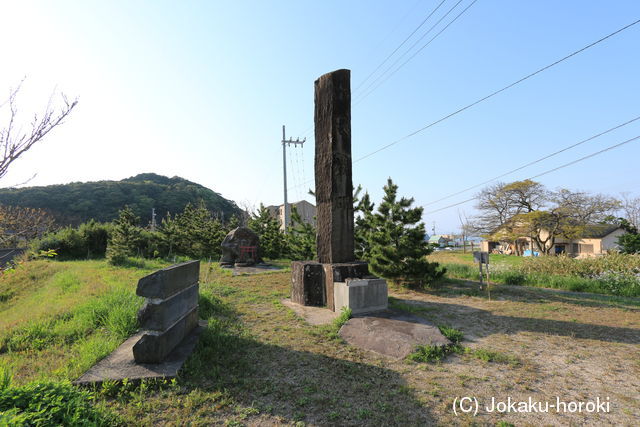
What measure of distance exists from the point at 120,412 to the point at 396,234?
25.8ft

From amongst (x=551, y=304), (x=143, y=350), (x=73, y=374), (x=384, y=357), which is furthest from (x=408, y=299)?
(x=73, y=374)

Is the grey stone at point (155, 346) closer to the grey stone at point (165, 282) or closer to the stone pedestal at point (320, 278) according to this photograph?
the grey stone at point (165, 282)

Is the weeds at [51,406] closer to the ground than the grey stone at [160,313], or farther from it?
closer to the ground

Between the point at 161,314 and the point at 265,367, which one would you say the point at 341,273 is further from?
the point at 161,314

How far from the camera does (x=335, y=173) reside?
7.07m

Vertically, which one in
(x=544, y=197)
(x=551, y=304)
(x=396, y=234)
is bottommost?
(x=551, y=304)

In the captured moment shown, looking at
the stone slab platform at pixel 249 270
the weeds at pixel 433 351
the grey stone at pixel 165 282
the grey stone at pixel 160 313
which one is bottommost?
the weeds at pixel 433 351

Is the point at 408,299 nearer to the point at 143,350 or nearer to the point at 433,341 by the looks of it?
the point at 433,341

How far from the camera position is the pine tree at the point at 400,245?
9.09 metres

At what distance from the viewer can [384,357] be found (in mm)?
3949

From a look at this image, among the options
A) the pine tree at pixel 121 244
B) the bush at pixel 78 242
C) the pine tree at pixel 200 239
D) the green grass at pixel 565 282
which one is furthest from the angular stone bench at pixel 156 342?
the bush at pixel 78 242

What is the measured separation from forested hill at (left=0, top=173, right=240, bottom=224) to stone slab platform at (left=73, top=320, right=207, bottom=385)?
37.7 metres

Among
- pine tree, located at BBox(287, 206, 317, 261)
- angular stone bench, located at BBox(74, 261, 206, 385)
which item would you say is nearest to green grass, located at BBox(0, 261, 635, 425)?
angular stone bench, located at BBox(74, 261, 206, 385)

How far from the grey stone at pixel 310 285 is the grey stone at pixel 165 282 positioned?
9.77 ft
